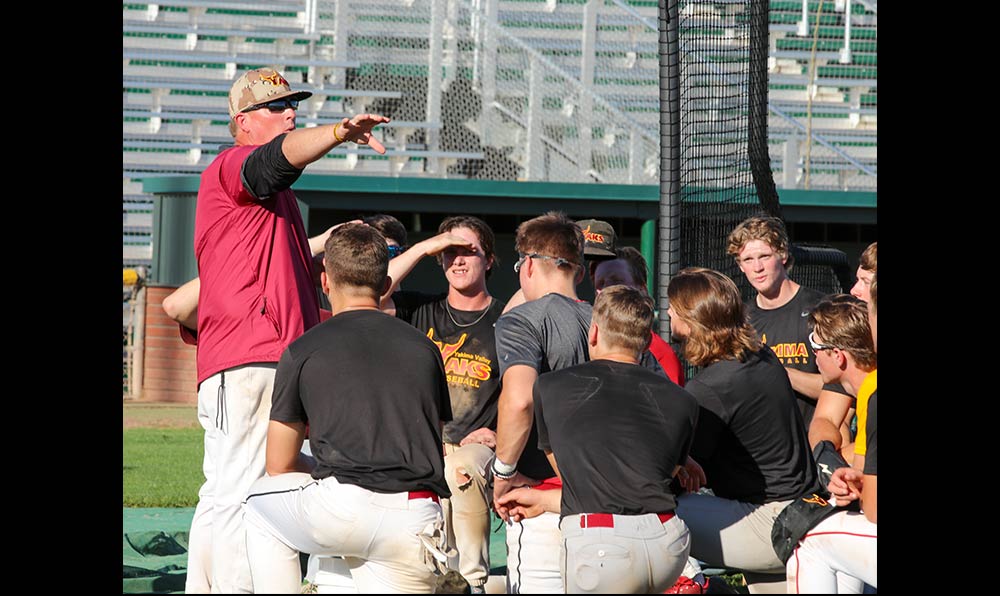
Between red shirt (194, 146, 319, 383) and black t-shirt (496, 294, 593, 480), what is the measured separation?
769 mm

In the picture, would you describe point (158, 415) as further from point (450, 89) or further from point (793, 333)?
point (793, 333)

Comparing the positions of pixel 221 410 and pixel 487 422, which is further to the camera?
pixel 487 422

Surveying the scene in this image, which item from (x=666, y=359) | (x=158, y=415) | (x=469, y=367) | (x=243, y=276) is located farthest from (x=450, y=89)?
(x=243, y=276)

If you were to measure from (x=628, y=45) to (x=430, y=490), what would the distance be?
16.4m

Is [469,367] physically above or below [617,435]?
above

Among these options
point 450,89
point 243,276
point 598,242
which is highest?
point 450,89

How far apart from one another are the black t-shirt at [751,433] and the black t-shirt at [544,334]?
46cm

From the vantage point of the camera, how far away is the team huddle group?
379cm

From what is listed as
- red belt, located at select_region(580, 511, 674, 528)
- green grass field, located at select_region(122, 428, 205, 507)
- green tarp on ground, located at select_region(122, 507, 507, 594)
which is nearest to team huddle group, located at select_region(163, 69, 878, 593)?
red belt, located at select_region(580, 511, 674, 528)

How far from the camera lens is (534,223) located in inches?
182

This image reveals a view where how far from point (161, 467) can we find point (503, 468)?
238 inches

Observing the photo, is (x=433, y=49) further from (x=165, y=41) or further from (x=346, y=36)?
(x=165, y=41)

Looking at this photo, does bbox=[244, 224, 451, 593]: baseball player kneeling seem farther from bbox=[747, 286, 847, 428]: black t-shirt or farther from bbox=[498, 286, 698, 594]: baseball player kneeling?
bbox=[747, 286, 847, 428]: black t-shirt

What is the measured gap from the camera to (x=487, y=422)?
17.3 feet
